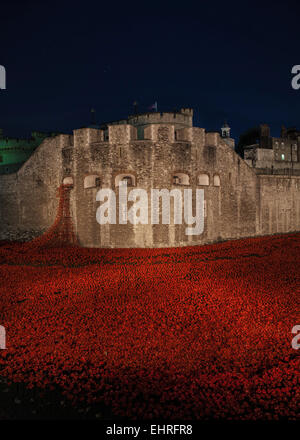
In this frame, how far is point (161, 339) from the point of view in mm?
6055

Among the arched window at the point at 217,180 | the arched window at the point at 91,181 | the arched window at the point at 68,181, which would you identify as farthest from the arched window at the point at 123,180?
the arched window at the point at 217,180

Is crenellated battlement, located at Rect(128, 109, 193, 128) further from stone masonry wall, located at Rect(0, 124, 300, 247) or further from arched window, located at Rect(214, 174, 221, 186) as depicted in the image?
arched window, located at Rect(214, 174, 221, 186)

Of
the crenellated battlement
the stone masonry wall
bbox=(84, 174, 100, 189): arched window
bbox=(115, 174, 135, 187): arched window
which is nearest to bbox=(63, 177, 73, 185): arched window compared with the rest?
the stone masonry wall

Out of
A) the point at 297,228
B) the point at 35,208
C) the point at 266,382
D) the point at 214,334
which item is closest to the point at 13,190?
the point at 35,208

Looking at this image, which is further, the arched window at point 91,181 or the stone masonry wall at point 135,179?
the arched window at point 91,181

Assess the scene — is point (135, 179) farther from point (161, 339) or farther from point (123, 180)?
point (161, 339)

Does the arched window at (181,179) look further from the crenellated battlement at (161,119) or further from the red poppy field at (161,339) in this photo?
the red poppy field at (161,339)

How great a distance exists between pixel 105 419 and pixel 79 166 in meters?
17.4

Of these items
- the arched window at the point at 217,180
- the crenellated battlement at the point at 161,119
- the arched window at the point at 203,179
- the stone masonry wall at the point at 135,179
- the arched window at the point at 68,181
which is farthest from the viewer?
the crenellated battlement at the point at 161,119

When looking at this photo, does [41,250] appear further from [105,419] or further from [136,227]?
[105,419]

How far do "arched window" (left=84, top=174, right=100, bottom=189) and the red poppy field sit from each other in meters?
8.94

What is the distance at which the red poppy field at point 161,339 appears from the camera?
4312 mm

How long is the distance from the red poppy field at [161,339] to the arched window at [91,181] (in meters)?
8.94

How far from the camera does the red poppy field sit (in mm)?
4312
